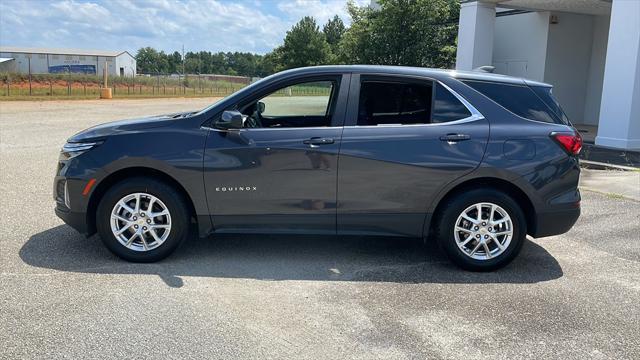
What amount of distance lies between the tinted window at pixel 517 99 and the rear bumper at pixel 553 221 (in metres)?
0.82

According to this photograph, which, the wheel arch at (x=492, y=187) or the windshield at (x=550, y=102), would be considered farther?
the windshield at (x=550, y=102)

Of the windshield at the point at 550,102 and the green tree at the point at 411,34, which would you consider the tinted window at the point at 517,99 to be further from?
the green tree at the point at 411,34

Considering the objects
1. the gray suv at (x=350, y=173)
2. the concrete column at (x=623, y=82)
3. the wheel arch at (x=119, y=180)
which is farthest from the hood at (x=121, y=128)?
the concrete column at (x=623, y=82)

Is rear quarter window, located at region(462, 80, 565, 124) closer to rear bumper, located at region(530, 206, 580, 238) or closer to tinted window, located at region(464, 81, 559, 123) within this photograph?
tinted window, located at region(464, 81, 559, 123)

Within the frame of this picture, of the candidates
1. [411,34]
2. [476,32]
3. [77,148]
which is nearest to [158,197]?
[77,148]

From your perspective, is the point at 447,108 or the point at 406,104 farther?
the point at 406,104

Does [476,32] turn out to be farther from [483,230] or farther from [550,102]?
[483,230]

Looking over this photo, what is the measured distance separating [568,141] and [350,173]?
6.30 feet

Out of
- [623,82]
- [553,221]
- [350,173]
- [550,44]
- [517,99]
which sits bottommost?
[553,221]

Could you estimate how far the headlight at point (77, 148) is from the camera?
15.9ft

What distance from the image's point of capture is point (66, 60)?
106750 millimetres

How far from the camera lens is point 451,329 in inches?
149

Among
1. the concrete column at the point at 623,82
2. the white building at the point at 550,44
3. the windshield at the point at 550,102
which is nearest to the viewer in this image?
the windshield at the point at 550,102

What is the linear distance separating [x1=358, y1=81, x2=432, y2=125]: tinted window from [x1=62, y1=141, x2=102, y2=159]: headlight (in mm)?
2344
